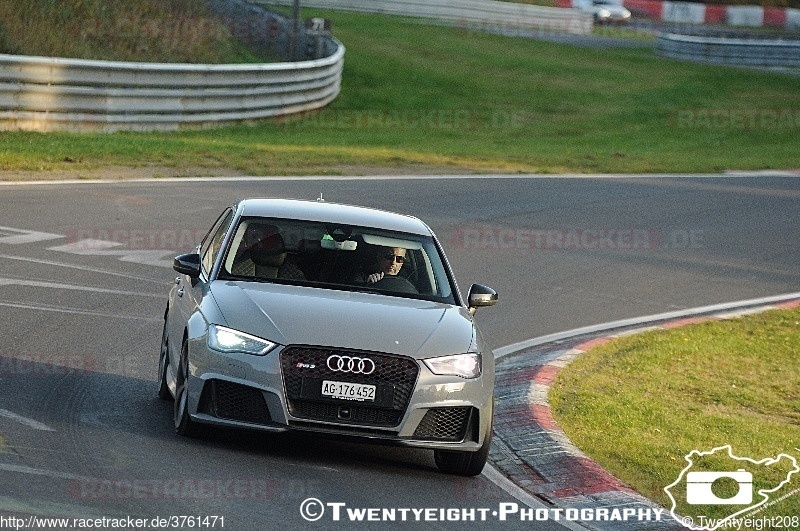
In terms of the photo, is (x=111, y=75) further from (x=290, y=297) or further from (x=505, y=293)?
(x=290, y=297)

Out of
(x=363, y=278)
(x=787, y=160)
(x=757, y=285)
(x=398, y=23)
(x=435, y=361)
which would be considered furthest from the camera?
(x=398, y=23)

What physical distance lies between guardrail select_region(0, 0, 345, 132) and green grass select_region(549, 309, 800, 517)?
13839 mm

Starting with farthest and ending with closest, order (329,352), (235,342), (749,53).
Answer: (749,53)
(235,342)
(329,352)

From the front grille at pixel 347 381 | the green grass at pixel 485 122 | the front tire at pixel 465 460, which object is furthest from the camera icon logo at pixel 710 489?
the green grass at pixel 485 122

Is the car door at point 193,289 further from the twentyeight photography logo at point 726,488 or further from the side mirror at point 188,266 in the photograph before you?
the twentyeight photography logo at point 726,488

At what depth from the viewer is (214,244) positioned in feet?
32.8

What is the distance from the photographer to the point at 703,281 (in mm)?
17406

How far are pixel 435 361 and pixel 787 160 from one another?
2533 centimetres

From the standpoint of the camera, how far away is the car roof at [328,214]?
32.0 ft

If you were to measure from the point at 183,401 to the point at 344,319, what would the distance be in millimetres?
1053

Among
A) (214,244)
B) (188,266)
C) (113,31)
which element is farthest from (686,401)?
(113,31)

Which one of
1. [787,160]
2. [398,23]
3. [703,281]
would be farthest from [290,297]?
[398,23]

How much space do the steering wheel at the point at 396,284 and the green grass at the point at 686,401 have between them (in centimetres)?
141

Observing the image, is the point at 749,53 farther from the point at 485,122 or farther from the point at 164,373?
the point at 164,373
